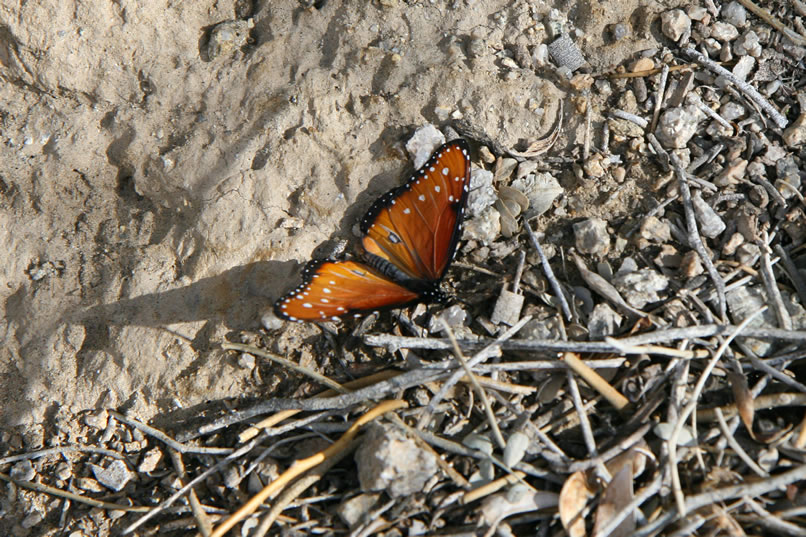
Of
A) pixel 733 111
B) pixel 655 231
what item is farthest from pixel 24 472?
pixel 733 111

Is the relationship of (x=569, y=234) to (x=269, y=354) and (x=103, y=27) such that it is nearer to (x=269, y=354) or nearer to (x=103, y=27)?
(x=269, y=354)

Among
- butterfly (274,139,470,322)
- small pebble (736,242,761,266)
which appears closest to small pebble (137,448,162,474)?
butterfly (274,139,470,322)

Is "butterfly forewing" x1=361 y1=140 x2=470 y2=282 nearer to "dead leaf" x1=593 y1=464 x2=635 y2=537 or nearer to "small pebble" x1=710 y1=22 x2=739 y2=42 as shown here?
"dead leaf" x1=593 y1=464 x2=635 y2=537

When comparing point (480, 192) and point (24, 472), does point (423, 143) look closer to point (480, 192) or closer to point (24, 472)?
point (480, 192)

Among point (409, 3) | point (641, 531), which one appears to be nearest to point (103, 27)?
point (409, 3)

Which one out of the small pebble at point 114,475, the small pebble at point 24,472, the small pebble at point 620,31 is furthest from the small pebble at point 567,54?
the small pebble at point 24,472

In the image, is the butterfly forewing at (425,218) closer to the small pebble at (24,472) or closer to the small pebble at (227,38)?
the small pebble at (227,38)
